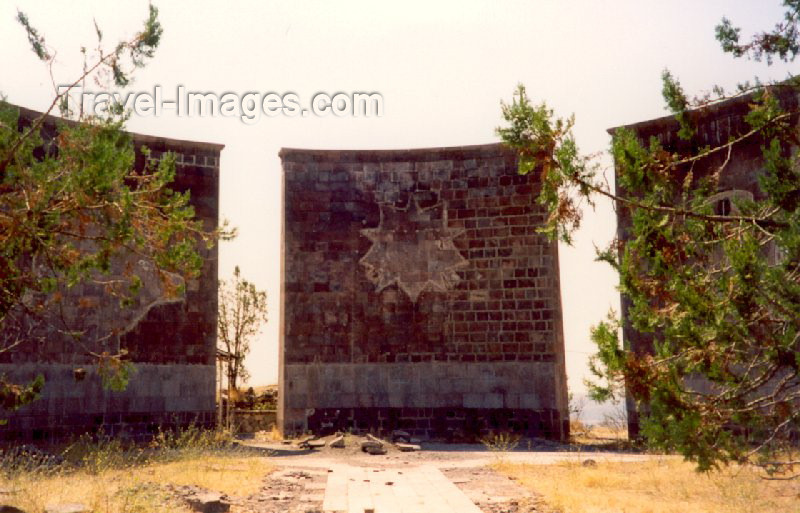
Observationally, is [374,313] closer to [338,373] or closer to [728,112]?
[338,373]

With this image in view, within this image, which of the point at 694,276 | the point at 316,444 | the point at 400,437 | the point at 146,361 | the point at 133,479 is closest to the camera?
the point at 694,276

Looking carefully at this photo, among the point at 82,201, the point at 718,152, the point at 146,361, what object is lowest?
the point at 146,361

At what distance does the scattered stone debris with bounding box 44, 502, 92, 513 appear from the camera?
7129 millimetres

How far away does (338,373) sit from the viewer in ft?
59.5

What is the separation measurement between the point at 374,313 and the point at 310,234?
7.87ft

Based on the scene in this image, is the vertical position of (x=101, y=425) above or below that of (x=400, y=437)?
above

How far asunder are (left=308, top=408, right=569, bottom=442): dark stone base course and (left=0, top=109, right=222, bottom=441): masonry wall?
2.85 m

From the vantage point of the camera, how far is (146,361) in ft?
53.5

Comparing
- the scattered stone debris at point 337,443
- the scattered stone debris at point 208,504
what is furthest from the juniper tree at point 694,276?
the scattered stone debris at point 337,443

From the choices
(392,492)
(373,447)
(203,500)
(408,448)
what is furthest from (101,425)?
(392,492)

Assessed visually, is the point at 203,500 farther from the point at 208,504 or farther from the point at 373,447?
the point at 373,447

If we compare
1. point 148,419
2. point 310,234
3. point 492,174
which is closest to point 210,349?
point 148,419

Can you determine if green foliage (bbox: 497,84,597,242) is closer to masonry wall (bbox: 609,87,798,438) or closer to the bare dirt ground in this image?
the bare dirt ground

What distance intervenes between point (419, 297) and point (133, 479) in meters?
9.44
